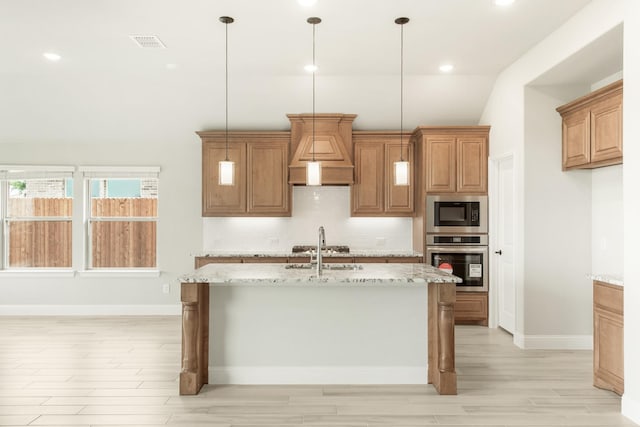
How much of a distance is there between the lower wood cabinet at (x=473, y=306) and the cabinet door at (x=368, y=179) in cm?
149

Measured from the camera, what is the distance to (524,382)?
3.92 meters

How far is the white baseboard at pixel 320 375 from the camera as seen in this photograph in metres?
3.87

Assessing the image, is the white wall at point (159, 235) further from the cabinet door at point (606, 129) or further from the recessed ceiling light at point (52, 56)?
the cabinet door at point (606, 129)

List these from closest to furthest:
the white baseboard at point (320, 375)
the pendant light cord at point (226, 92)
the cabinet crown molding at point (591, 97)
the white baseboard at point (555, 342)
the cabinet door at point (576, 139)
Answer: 1. the white baseboard at point (320, 375)
2. the cabinet crown molding at point (591, 97)
3. the cabinet door at point (576, 139)
4. the pendant light cord at point (226, 92)
5. the white baseboard at point (555, 342)

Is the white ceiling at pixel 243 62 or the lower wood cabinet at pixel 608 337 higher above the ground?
the white ceiling at pixel 243 62

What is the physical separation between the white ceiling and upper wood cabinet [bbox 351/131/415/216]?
0.26 m

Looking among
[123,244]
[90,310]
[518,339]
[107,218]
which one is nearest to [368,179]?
[518,339]

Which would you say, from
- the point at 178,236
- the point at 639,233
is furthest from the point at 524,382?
the point at 178,236

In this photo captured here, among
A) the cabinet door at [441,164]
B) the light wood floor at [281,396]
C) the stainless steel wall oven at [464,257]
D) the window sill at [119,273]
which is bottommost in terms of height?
the light wood floor at [281,396]

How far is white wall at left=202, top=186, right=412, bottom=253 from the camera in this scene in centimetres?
674

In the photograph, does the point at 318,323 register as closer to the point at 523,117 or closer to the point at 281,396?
the point at 281,396

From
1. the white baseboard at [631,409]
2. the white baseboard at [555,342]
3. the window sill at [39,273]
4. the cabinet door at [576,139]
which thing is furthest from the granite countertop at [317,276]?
the window sill at [39,273]

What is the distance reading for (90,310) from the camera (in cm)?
673

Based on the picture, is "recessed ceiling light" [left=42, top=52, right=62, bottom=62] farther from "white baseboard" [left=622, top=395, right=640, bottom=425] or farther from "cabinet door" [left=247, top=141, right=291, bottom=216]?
"white baseboard" [left=622, top=395, right=640, bottom=425]
